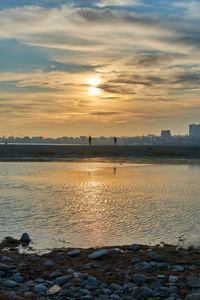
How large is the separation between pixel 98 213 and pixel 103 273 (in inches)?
326

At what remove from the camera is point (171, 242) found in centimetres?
1340

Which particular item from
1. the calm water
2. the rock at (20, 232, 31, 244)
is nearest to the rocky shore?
the rock at (20, 232, 31, 244)

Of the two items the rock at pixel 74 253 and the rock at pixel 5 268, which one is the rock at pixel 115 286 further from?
the rock at pixel 5 268

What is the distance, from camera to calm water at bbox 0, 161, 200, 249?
1412 centimetres

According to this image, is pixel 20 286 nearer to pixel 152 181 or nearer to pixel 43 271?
pixel 43 271

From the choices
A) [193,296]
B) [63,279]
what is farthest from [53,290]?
[193,296]

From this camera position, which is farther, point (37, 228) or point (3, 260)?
point (37, 228)

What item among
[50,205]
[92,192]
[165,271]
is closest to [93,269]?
[165,271]

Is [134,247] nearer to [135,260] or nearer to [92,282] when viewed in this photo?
[135,260]

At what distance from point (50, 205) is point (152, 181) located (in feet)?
46.9

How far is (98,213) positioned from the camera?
18.4m

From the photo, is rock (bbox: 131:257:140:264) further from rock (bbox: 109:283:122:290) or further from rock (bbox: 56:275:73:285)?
rock (bbox: 56:275:73:285)

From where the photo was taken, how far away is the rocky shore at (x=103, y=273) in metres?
8.65

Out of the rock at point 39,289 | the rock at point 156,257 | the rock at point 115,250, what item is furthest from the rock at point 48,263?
the rock at point 156,257
